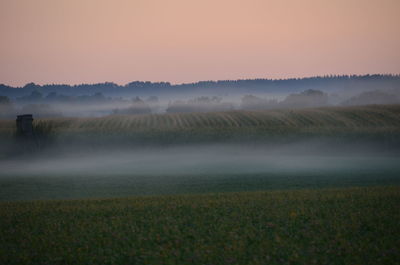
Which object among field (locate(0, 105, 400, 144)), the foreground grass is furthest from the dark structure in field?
the foreground grass

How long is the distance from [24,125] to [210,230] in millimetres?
34407

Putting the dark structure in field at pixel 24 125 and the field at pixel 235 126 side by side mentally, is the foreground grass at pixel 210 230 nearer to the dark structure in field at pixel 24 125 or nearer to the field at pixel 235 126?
the dark structure in field at pixel 24 125

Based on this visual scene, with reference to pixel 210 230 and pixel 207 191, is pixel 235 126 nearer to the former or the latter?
pixel 207 191

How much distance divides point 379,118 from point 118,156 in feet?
99.3

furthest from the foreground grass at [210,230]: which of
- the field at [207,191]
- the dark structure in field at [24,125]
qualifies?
the dark structure in field at [24,125]

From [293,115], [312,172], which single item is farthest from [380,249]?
[293,115]

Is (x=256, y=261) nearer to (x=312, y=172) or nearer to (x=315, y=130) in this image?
(x=312, y=172)

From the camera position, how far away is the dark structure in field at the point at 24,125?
137ft

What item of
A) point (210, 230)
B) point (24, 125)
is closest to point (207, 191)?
point (210, 230)

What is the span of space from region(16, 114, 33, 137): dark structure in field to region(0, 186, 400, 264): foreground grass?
2647 cm

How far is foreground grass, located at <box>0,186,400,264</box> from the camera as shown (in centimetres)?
999

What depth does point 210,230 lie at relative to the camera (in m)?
12.1

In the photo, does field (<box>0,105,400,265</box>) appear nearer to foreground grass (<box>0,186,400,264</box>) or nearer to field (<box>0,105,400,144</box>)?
foreground grass (<box>0,186,400,264</box>)

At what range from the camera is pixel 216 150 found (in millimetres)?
45719
